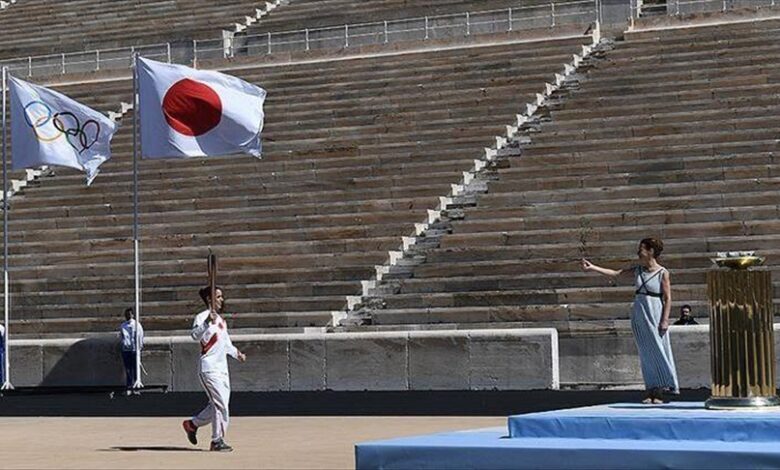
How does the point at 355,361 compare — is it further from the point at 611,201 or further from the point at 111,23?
the point at 111,23

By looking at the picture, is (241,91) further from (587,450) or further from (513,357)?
(587,450)

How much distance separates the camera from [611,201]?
27.0 meters

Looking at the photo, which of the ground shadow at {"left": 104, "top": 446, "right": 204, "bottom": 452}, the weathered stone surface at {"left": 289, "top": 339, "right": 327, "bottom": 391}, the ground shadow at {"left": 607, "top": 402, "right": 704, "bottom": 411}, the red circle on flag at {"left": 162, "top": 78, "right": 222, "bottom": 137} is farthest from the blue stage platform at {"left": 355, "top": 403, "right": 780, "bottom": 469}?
the weathered stone surface at {"left": 289, "top": 339, "right": 327, "bottom": 391}

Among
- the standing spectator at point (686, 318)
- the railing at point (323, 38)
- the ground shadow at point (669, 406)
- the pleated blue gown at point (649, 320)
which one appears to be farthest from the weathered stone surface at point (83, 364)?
the ground shadow at point (669, 406)

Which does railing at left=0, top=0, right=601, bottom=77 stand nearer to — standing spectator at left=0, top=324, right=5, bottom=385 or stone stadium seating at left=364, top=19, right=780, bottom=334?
stone stadium seating at left=364, top=19, right=780, bottom=334

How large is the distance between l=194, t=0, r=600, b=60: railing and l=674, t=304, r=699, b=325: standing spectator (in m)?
13.8

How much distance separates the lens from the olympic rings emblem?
2475cm

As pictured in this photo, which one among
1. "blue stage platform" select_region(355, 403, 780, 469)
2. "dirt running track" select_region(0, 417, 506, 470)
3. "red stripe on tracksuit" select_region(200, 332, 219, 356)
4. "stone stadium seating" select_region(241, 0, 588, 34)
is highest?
"stone stadium seating" select_region(241, 0, 588, 34)

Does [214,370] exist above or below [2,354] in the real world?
above

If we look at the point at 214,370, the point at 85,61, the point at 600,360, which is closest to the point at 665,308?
the point at 214,370

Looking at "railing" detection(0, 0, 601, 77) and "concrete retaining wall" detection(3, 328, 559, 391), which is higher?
"railing" detection(0, 0, 601, 77)

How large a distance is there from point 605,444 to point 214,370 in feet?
17.7

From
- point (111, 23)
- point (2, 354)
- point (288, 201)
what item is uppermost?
point (111, 23)

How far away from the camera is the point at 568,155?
28.9 meters
